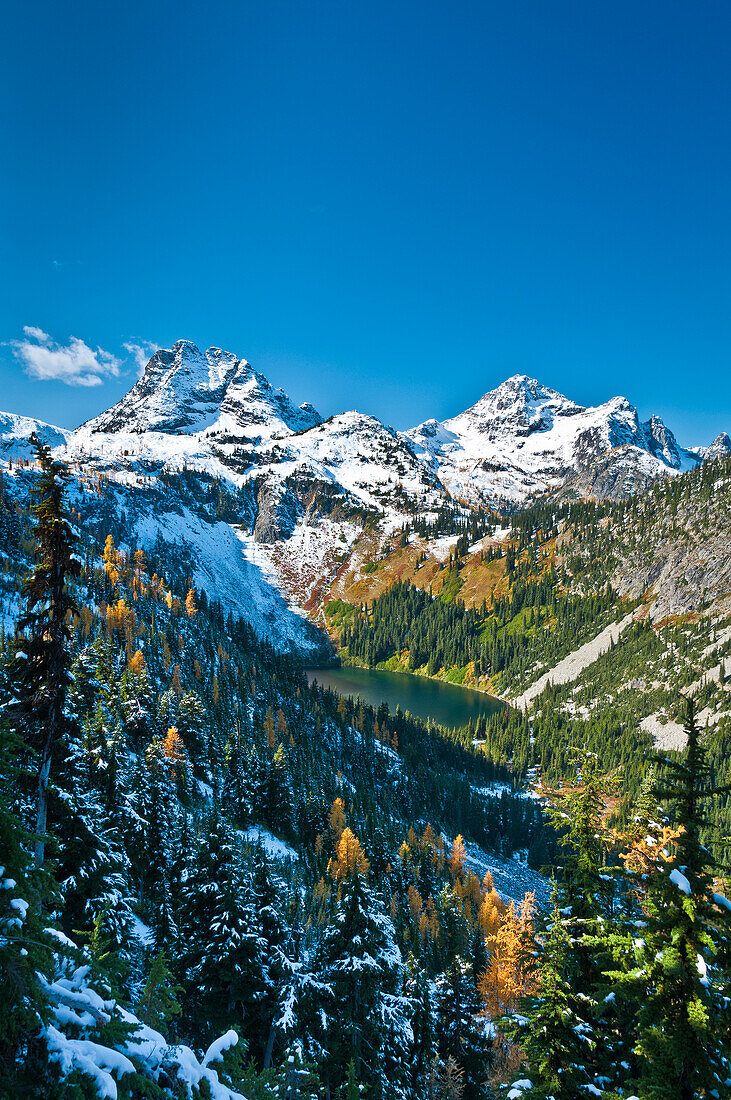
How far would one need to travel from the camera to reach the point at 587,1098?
11234mm

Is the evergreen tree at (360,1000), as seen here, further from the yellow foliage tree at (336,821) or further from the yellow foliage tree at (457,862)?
the yellow foliage tree at (457,862)

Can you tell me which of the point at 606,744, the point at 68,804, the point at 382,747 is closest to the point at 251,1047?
the point at 68,804

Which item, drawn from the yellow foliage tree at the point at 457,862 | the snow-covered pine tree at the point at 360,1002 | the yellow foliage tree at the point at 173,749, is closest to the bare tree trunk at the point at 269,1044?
the snow-covered pine tree at the point at 360,1002

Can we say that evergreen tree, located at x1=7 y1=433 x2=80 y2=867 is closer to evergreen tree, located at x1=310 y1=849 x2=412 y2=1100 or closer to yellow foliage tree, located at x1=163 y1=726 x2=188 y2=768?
evergreen tree, located at x1=310 y1=849 x2=412 y2=1100

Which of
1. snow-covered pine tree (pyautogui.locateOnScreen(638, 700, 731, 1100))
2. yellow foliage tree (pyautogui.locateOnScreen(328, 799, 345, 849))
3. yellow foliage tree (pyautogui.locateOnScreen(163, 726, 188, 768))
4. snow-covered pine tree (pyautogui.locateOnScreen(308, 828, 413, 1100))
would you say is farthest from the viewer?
yellow foliage tree (pyautogui.locateOnScreen(328, 799, 345, 849))

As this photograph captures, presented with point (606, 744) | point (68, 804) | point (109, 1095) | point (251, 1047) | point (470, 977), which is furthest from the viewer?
point (606, 744)

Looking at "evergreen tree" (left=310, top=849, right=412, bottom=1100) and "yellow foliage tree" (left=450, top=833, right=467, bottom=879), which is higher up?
"evergreen tree" (left=310, top=849, right=412, bottom=1100)

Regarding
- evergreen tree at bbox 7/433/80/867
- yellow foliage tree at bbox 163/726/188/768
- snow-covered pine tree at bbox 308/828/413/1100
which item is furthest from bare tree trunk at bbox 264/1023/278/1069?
yellow foliage tree at bbox 163/726/188/768

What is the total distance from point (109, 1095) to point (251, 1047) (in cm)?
2303

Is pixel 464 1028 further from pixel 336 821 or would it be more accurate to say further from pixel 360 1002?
pixel 336 821

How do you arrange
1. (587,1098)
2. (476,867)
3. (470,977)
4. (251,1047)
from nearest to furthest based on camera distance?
(587,1098) → (251,1047) → (470,977) → (476,867)

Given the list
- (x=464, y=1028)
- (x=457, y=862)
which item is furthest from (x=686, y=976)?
(x=457, y=862)

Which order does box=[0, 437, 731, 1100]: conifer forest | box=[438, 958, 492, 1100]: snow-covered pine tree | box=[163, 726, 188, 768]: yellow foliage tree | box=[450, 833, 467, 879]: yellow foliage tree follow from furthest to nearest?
box=[450, 833, 467, 879]: yellow foliage tree, box=[163, 726, 188, 768]: yellow foliage tree, box=[438, 958, 492, 1100]: snow-covered pine tree, box=[0, 437, 731, 1100]: conifer forest

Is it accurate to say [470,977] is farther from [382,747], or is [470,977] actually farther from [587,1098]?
[382,747]
